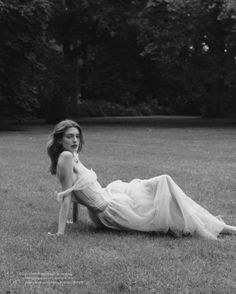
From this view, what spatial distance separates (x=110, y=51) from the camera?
38.7 metres

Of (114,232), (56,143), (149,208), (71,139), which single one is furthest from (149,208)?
(56,143)

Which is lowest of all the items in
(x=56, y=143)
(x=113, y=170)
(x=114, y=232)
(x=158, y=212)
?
(x=113, y=170)

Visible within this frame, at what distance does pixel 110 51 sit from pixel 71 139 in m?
32.4

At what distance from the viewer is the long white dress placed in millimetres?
6531

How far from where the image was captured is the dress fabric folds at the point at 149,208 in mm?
6531

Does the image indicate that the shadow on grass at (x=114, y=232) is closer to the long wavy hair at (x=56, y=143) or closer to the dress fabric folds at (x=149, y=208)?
the dress fabric folds at (x=149, y=208)

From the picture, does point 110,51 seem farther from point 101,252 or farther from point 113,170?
point 101,252

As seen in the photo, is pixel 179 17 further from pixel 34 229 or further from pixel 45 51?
pixel 34 229

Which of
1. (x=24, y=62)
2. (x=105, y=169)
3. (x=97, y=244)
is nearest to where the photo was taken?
(x=97, y=244)

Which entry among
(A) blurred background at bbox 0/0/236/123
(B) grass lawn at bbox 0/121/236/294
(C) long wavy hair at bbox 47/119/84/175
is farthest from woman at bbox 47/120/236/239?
(A) blurred background at bbox 0/0/236/123

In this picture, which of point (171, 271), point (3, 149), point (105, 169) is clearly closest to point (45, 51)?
point (3, 149)

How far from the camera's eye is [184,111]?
59062mm

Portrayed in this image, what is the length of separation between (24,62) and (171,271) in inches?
1012

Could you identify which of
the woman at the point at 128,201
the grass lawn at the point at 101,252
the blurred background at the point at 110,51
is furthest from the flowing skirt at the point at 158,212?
the blurred background at the point at 110,51
